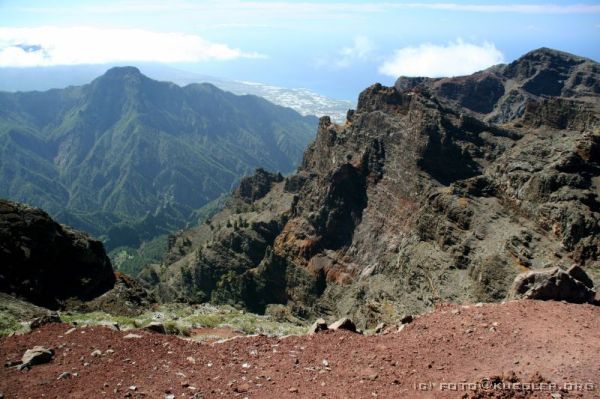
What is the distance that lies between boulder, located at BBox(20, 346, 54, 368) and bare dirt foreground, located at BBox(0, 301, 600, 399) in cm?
27

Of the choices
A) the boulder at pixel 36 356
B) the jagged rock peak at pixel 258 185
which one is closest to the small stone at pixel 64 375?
the boulder at pixel 36 356

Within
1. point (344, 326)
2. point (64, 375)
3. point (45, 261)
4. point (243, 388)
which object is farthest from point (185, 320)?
point (243, 388)

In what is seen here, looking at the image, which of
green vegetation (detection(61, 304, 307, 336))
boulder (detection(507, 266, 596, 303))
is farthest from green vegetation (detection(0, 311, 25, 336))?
boulder (detection(507, 266, 596, 303))

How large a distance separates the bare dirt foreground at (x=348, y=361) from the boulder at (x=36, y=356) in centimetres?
27

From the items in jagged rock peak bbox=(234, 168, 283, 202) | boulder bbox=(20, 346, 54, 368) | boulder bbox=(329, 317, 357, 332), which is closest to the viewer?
boulder bbox=(20, 346, 54, 368)

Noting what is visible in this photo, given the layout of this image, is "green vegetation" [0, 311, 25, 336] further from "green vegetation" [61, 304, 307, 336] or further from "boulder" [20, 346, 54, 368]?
"boulder" [20, 346, 54, 368]

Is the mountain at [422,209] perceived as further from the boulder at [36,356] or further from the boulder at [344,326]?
the boulder at [36,356]

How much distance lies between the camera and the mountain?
44.7 m

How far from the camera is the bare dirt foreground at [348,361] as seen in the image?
15.5m

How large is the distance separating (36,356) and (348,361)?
1128 centimetres

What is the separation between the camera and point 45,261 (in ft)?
123

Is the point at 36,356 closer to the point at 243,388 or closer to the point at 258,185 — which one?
the point at 243,388

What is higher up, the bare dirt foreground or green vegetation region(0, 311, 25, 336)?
the bare dirt foreground

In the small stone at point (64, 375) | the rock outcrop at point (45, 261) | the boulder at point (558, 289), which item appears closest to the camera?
the small stone at point (64, 375)
